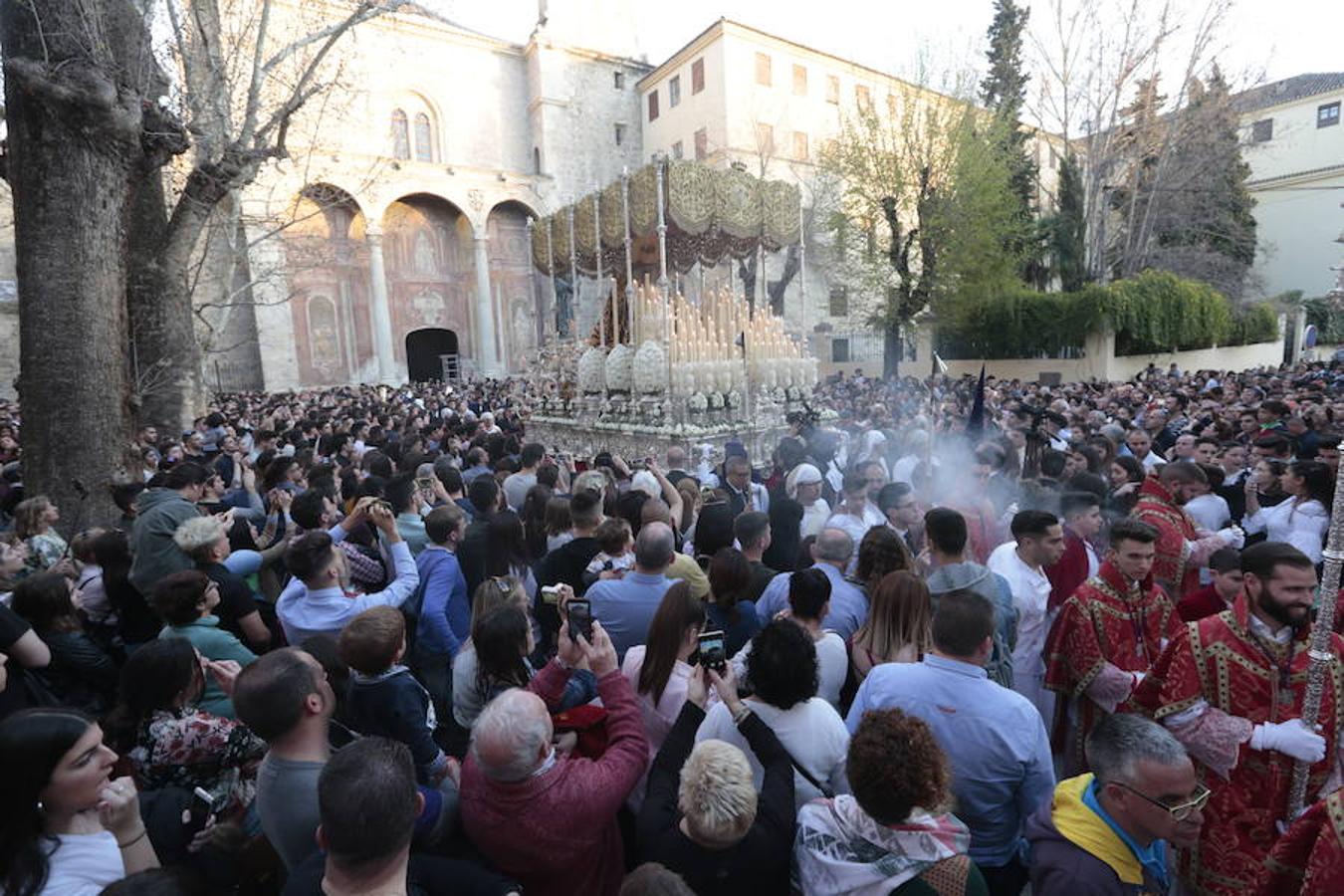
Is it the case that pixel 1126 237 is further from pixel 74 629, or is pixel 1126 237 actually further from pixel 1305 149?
pixel 74 629

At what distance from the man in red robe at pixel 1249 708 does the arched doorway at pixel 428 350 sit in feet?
98.2

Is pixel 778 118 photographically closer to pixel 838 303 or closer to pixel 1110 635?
pixel 838 303

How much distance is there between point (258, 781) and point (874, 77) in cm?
3725

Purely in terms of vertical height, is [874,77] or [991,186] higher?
[874,77]

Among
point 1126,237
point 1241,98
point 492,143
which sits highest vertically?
point 492,143

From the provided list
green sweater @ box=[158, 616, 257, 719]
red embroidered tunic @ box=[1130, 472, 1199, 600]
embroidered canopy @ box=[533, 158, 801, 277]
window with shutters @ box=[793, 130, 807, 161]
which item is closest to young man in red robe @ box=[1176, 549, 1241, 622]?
red embroidered tunic @ box=[1130, 472, 1199, 600]

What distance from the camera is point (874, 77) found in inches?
1265

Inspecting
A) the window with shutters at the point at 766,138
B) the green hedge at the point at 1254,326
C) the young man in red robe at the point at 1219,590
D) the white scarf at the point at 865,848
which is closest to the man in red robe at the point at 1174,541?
the young man in red robe at the point at 1219,590

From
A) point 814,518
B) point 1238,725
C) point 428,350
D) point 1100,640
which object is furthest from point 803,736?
point 428,350

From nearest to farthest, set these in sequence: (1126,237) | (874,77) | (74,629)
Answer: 1. (74,629)
2. (1126,237)
3. (874,77)

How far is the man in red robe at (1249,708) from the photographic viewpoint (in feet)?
6.99

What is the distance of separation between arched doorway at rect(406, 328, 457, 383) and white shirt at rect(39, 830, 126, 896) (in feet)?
97.0

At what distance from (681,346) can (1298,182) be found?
36.4 metres

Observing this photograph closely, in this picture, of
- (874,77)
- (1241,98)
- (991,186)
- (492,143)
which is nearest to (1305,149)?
(1241,98)
